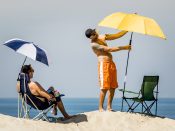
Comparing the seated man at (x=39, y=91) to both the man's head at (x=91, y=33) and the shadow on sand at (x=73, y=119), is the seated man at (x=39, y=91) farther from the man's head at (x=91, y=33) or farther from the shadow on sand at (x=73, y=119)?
the man's head at (x=91, y=33)

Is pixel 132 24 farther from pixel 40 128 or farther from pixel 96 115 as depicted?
pixel 40 128

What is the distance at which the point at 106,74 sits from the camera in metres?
15.5

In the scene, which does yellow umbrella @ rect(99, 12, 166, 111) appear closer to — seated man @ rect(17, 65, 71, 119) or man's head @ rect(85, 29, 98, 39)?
man's head @ rect(85, 29, 98, 39)

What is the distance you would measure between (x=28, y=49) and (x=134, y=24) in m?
2.62

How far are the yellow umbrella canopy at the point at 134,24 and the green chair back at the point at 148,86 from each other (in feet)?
4.58

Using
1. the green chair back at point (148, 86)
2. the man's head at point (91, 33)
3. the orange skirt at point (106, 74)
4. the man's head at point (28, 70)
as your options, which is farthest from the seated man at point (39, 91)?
the green chair back at point (148, 86)

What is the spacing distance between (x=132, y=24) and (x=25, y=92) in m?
3.04

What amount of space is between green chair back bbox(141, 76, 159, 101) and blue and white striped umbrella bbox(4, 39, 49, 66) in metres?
2.81

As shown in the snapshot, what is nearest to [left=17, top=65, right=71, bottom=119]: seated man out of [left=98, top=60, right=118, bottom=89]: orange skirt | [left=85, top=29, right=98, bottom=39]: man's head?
[left=98, top=60, right=118, bottom=89]: orange skirt

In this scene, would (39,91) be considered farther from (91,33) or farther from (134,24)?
(134,24)

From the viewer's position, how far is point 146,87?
53.5 feet

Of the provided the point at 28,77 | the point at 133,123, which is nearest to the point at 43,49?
the point at 28,77

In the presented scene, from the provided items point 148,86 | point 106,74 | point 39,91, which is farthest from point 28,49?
point 148,86

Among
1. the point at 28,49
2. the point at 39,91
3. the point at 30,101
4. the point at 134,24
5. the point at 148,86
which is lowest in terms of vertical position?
the point at 30,101
